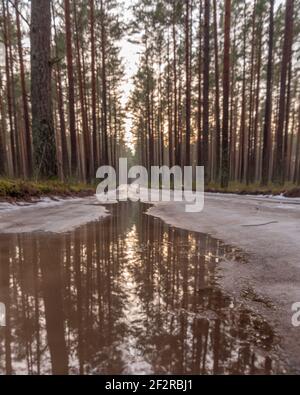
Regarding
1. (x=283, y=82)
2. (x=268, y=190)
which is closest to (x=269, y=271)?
(x=268, y=190)

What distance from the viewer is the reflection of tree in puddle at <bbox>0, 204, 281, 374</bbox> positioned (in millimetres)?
1134

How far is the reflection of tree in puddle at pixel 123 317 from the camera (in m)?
1.13

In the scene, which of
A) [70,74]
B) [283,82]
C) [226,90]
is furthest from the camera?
[70,74]

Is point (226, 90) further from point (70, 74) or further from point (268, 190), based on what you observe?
point (70, 74)

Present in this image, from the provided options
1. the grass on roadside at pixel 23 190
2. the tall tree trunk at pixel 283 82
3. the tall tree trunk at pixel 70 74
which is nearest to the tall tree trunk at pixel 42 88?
the grass on roadside at pixel 23 190

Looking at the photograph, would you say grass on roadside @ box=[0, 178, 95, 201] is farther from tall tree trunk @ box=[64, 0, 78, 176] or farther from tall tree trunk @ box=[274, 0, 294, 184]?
tall tree trunk @ box=[274, 0, 294, 184]

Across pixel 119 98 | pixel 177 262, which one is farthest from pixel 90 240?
pixel 119 98

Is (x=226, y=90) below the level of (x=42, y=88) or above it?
above

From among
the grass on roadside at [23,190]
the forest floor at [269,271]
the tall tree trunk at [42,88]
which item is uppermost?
the tall tree trunk at [42,88]

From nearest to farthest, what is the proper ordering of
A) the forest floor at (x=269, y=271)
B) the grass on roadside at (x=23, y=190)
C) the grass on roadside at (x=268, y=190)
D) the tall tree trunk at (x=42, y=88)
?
the forest floor at (x=269, y=271), the grass on roadside at (x=23, y=190), the tall tree trunk at (x=42, y=88), the grass on roadside at (x=268, y=190)

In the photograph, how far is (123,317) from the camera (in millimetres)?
1483

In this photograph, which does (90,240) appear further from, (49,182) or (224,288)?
(49,182)

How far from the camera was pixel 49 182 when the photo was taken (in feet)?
26.2

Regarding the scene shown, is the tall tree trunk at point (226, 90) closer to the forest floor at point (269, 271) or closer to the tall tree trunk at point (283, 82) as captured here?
the tall tree trunk at point (283, 82)
